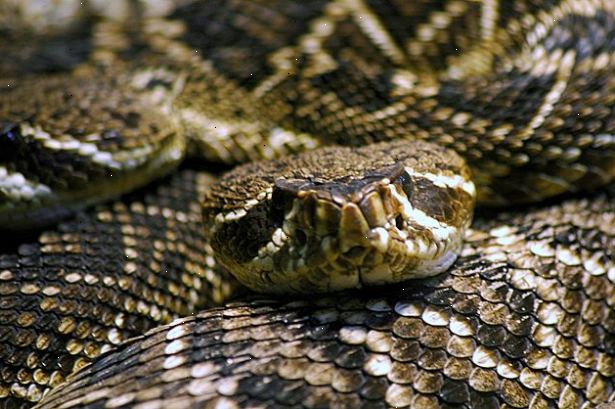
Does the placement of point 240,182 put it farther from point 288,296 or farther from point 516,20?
point 516,20

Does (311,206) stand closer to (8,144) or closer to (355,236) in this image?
(355,236)

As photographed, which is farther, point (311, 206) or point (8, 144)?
point (8, 144)

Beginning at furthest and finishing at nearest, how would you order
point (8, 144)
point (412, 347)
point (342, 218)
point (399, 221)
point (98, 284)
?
point (8, 144)
point (98, 284)
point (412, 347)
point (399, 221)
point (342, 218)

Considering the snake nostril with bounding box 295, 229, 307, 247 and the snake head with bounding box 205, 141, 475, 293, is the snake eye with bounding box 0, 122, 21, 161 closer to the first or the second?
the snake head with bounding box 205, 141, 475, 293

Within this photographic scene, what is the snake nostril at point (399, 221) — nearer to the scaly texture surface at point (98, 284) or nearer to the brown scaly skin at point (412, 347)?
the brown scaly skin at point (412, 347)

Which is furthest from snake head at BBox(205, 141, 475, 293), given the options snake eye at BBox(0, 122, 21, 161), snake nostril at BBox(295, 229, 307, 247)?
snake eye at BBox(0, 122, 21, 161)

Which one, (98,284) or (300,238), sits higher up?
(300,238)

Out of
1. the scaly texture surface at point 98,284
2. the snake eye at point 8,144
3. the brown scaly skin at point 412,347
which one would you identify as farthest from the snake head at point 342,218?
the snake eye at point 8,144

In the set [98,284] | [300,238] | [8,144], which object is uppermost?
[300,238]

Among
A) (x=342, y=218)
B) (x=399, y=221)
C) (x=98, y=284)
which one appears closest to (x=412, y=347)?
(x=399, y=221)
